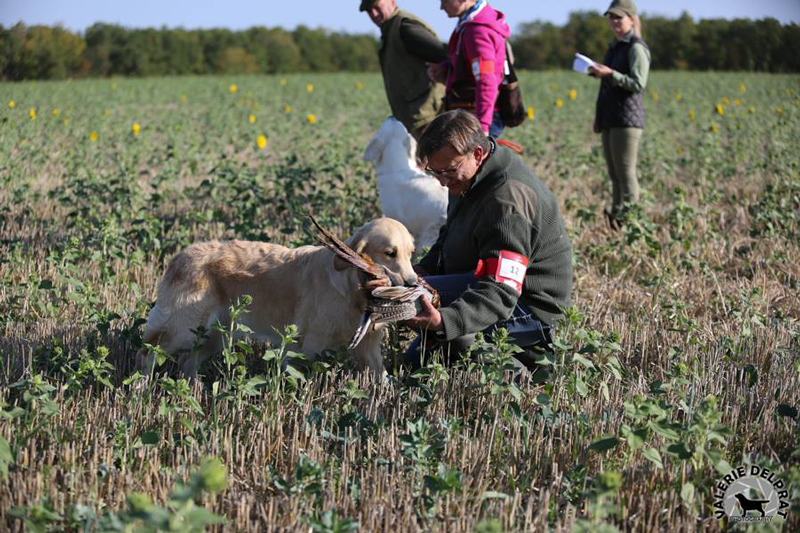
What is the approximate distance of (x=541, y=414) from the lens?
127 inches

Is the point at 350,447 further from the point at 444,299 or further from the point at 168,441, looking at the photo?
the point at 444,299

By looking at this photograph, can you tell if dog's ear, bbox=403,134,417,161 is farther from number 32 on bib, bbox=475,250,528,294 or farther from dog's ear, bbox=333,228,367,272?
number 32 on bib, bbox=475,250,528,294

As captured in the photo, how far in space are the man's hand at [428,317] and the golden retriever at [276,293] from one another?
29 cm

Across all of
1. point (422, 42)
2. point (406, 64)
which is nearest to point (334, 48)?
point (406, 64)

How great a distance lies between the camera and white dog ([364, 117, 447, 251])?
19.0 ft

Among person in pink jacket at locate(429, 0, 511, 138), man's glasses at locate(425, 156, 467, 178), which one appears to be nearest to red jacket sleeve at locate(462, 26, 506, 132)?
person in pink jacket at locate(429, 0, 511, 138)

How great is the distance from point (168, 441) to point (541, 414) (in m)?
1.54

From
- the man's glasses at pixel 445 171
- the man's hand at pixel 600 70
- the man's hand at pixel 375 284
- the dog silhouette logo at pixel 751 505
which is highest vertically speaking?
the man's hand at pixel 600 70

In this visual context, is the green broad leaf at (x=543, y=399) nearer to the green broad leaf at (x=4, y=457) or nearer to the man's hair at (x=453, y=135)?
the man's hair at (x=453, y=135)

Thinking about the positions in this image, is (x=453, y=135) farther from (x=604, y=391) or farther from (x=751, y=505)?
(x=751, y=505)

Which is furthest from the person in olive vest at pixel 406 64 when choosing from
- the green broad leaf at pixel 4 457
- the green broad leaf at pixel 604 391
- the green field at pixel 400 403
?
the green broad leaf at pixel 4 457

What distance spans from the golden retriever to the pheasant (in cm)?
18

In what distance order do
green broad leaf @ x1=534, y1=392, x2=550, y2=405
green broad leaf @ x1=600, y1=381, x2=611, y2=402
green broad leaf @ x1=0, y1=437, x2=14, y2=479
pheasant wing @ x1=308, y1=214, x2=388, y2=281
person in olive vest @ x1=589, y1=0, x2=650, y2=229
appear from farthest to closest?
person in olive vest @ x1=589, y1=0, x2=650, y2=229, pheasant wing @ x1=308, y1=214, x2=388, y2=281, green broad leaf @ x1=600, y1=381, x2=611, y2=402, green broad leaf @ x1=534, y1=392, x2=550, y2=405, green broad leaf @ x1=0, y1=437, x2=14, y2=479

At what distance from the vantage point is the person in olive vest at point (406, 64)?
5852 millimetres
